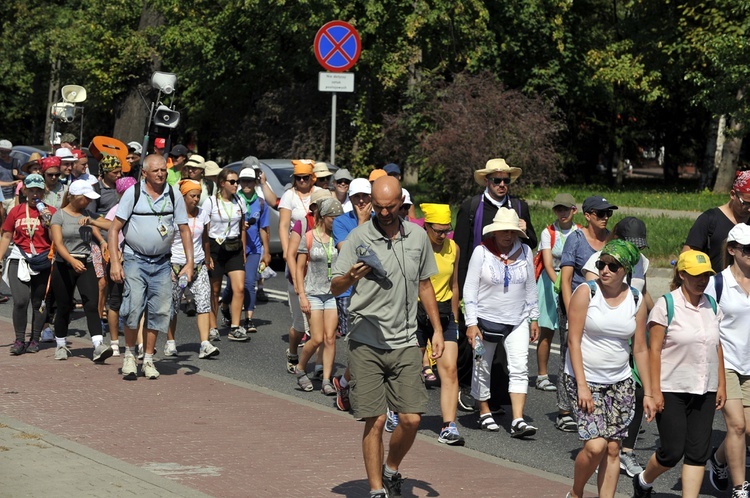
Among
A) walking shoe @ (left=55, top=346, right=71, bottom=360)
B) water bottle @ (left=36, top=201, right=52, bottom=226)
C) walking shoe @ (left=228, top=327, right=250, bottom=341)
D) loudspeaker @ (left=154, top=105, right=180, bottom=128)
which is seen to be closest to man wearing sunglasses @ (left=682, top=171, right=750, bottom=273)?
walking shoe @ (left=228, top=327, right=250, bottom=341)

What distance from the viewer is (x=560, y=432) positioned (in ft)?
30.3

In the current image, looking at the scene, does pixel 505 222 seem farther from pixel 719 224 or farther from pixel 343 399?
pixel 343 399

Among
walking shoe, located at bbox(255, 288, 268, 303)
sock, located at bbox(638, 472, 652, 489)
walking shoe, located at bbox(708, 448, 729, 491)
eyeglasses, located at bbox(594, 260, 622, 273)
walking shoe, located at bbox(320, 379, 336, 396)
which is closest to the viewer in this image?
eyeglasses, located at bbox(594, 260, 622, 273)

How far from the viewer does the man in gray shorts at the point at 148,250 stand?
10438mm

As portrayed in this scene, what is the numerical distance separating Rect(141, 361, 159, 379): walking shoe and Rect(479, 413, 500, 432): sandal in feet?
9.97

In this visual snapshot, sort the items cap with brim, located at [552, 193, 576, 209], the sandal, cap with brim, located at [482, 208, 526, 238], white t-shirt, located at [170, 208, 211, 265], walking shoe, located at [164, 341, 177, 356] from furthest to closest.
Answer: white t-shirt, located at [170, 208, 211, 265], walking shoe, located at [164, 341, 177, 356], cap with brim, located at [552, 193, 576, 209], the sandal, cap with brim, located at [482, 208, 526, 238]

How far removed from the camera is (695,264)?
22.6 feet

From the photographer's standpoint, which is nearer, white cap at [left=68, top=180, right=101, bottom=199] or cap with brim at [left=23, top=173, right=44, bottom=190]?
white cap at [left=68, top=180, right=101, bottom=199]

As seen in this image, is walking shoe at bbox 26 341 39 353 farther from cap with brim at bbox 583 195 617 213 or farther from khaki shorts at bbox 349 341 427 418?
khaki shorts at bbox 349 341 427 418

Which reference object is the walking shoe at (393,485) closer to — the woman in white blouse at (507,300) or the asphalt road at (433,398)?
the asphalt road at (433,398)

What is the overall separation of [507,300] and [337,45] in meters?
7.73

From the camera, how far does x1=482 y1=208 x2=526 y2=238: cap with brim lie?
28.9 ft

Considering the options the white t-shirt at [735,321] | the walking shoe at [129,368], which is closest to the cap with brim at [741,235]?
the white t-shirt at [735,321]

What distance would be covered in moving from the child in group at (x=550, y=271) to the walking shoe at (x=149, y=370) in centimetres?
333
